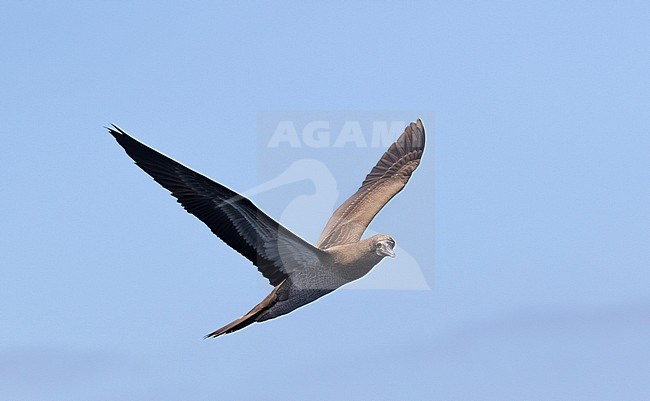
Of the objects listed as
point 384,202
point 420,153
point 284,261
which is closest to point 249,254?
point 284,261

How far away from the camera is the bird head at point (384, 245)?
15.3 m

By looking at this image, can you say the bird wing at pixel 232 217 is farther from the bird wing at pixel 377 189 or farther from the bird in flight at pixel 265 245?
the bird wing at pixel 377 189

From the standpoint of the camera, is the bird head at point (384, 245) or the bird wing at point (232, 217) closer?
the bird wing at point (232, 217)

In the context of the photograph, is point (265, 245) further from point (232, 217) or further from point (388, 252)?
point (388, 252)

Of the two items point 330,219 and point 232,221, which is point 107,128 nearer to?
point 232,221

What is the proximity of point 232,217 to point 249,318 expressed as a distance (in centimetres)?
189

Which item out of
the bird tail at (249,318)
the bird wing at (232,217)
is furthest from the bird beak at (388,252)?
the bird tail at (249,318)

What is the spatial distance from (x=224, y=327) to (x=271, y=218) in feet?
7.76

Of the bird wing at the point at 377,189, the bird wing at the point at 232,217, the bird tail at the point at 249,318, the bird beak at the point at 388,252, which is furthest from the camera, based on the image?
the bird wing at the point at 377,189

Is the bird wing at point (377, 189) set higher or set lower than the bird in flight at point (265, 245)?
higher

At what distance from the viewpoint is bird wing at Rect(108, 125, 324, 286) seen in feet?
47.0

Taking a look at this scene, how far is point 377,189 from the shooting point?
19891mm

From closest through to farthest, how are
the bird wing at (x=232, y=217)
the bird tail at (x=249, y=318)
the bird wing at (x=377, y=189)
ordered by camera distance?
the bird wing at (x=232, y=217), the bird tail at (x=249, y=318), the bird wing at (x=377, y=189)

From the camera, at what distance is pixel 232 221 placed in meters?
14.9
